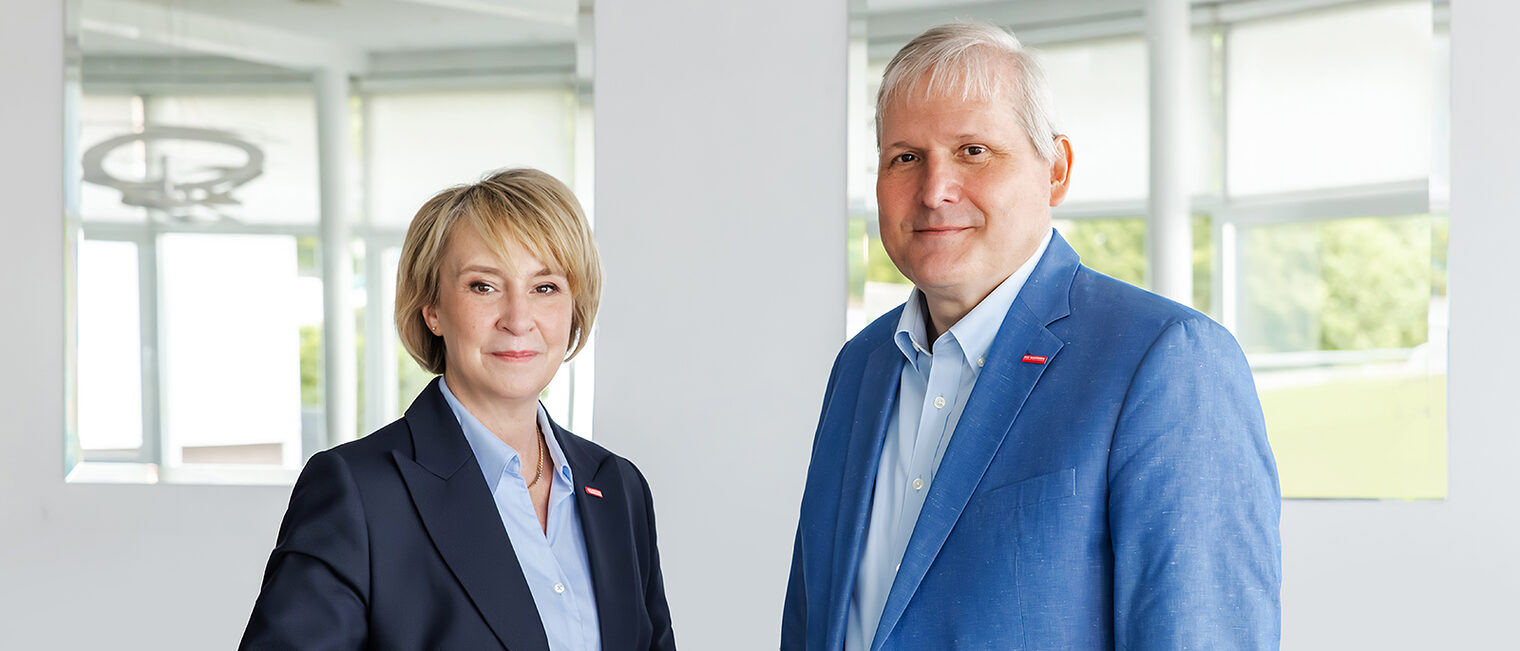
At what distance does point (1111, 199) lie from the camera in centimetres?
330

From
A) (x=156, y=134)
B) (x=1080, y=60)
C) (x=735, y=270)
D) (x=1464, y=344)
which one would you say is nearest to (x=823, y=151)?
(x=735, y=270)

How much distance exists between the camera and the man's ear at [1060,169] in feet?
5.05

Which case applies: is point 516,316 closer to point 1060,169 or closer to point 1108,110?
point 1060,169

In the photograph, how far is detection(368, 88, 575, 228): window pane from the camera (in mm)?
3496

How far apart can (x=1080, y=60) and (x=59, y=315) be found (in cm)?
330

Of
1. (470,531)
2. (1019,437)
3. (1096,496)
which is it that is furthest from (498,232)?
(1096,496)

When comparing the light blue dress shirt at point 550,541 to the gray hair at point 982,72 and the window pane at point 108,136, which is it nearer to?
the gray hair at point 982,72

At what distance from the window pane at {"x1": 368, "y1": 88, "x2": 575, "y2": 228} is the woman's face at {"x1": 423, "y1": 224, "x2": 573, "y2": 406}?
5.56 ft

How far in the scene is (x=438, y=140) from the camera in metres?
3.54

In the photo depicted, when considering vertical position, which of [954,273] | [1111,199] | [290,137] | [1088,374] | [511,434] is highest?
[290,137]

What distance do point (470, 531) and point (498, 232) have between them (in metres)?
0.48

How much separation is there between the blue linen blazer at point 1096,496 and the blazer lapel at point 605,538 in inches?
16.8

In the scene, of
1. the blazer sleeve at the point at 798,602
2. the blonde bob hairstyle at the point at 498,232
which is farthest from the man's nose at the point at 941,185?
the blonde bob hairstyle at the point at 498,232

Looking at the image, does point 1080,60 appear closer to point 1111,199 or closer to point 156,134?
point 1111,199
